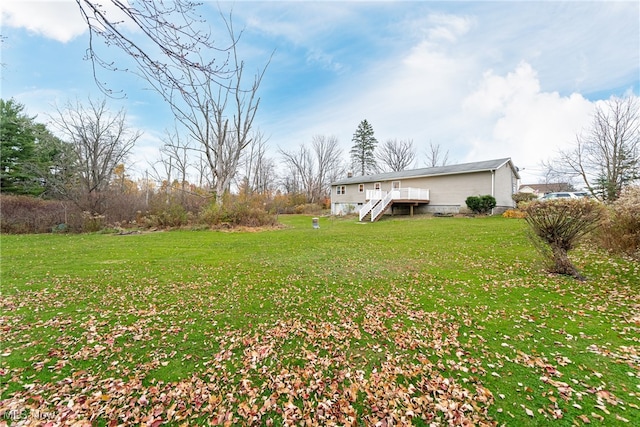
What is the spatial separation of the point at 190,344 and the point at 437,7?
387 inches

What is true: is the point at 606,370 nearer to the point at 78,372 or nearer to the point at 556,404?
the point at 556,404

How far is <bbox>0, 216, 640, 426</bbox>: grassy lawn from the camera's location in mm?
2059

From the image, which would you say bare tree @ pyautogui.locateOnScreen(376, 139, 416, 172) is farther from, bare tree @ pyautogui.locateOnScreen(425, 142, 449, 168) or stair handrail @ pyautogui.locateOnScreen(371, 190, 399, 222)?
stair handrail @ pyautogui.locateOnScreen(371, 190, 399, 222)

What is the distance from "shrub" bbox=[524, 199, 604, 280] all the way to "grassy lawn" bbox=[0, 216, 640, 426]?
463 millimetres

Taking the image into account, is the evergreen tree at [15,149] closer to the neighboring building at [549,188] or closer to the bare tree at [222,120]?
the bare tree at [222,120]

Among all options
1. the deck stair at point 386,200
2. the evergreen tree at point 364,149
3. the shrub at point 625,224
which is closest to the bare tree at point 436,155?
the evergreen tree at point 364,149

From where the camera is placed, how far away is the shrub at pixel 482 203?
16391 mm

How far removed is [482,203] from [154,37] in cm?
1862

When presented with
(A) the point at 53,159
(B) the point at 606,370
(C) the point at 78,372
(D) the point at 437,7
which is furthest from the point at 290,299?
(A) the point at 53,159

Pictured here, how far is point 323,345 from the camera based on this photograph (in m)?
3.01

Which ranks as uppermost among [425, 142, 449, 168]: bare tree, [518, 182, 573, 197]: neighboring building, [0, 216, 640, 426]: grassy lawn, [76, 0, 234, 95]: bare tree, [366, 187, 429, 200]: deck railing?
[425, 142, 449, 168]: bare tree

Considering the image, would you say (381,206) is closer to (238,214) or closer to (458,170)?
(458,170)

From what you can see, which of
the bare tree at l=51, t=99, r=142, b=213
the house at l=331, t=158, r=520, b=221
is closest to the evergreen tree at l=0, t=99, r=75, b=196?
the bare tree at l=51, t=99, r=142, b=213

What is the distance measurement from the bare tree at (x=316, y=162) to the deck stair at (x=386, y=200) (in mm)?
19701
